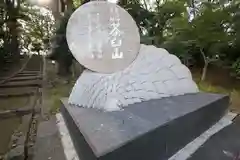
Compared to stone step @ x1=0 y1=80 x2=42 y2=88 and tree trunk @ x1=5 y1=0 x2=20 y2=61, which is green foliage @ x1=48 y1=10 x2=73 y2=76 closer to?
stone step @ x1=0 y1=80 x2=42 y2=88

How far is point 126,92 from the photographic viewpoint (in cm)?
297

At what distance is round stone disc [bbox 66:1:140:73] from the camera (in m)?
3.18

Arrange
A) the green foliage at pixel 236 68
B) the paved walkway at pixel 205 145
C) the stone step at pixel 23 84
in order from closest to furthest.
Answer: the paved walkway at pixel 205 145 < the green foliage at pixel 236 68 < the stone step at pixel 23 84

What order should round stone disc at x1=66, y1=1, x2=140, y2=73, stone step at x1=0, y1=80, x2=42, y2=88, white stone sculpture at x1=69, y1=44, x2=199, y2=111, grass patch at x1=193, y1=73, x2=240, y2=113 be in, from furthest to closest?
stone step at x1=0, y1=80, x2=42, y2=88 < grass patch at x1=193, y1=73, x2=240, y2=113 < round stone disc at x1=66, y1=1, x2=140, y2=73 < white stone sculpture at x1=69, y1=44, x2=199, y2=111

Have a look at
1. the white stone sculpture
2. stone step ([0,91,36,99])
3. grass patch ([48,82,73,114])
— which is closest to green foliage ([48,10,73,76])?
grass patch ([48,82,73,114])

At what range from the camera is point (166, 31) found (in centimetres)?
646

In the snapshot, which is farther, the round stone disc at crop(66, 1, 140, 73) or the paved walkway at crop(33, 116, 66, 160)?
the round stone disc at crop(66, 1, 140, 73)

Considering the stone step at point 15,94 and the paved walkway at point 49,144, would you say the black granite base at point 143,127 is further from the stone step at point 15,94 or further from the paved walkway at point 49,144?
the stone step at point 15,94

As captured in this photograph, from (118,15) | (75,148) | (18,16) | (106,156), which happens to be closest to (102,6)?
(118,15)

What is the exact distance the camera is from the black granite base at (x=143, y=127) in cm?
189

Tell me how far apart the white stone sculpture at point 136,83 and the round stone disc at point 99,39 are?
0.12 m

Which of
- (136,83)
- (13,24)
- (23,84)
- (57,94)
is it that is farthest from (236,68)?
(13,24)

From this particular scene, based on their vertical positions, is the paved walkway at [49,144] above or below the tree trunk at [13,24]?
below

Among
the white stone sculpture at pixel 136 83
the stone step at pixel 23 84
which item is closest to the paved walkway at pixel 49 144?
the white stone sculpture at pixel 136 83
